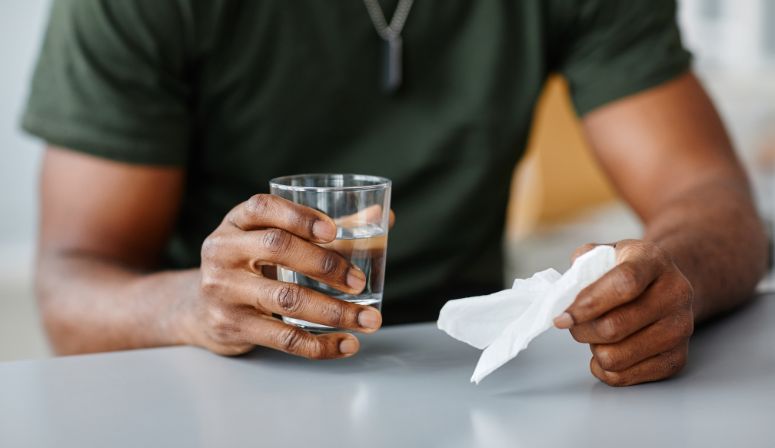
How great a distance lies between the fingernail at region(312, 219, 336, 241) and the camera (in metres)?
0.74

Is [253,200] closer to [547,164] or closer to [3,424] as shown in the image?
[3,424]

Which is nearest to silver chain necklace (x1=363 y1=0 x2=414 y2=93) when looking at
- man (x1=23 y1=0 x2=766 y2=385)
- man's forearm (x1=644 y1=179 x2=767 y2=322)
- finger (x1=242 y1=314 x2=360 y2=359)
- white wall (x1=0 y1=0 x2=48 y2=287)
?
man (x1=23 y1=0 x2=766 y2=385)

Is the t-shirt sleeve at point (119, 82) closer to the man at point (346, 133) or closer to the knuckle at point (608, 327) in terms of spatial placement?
the man at point (346, 133)

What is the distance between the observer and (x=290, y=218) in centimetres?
75

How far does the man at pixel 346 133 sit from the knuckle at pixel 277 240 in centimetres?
15

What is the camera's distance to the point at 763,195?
3.33 metres

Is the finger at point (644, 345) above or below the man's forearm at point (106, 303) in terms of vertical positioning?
above

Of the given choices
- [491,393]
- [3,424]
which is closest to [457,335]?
[491,393]

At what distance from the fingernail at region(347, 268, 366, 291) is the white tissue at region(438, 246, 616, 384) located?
0.07 meters

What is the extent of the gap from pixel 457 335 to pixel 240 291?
7.5 inches

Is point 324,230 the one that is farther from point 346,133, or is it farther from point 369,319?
point 346,133

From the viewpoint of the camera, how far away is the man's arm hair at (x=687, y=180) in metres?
1.00

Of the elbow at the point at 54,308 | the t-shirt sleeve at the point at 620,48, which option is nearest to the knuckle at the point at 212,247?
the elbow at the point at 54,308

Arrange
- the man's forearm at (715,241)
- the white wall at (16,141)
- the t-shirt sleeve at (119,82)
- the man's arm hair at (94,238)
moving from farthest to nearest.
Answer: the white wall at (16,141), the t-shirt sleeve at (119,82), the man's arm hair at (94,238), the man's forearm at (715,241)
